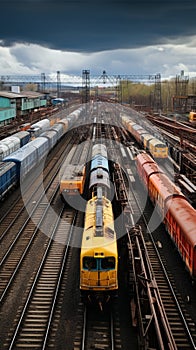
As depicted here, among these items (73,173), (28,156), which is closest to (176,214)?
(73,173)

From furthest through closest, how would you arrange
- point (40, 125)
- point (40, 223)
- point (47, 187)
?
point (40, 125)
point (47, 187)
point (40, 223)

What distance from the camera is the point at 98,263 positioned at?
11.6 m

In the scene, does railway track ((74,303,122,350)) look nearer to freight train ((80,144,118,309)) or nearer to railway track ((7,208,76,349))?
freight train ((80,144,118,309))

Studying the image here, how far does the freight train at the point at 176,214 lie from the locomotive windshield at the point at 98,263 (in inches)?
141

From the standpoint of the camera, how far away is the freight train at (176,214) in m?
13.7

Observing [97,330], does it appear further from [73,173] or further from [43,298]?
[73,173]

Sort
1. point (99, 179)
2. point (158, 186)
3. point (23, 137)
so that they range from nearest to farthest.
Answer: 1. point (99, 179)
2. point (158, 186)
3. point (23, 137)

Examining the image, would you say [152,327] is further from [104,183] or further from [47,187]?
[47,187]

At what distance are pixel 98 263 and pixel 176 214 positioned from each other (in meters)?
5.96

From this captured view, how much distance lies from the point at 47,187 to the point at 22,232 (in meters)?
8.60

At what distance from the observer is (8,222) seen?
65.9 feet

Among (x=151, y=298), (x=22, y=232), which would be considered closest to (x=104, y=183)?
(x=22, y=232)

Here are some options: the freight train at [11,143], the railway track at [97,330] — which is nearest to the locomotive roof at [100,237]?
the railway track at [97,330]

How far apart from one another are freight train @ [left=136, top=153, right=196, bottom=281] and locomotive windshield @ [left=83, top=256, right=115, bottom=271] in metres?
3.58
